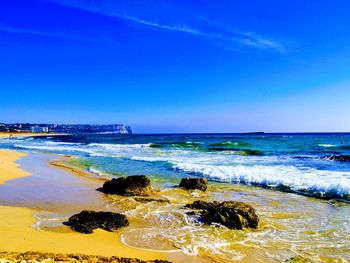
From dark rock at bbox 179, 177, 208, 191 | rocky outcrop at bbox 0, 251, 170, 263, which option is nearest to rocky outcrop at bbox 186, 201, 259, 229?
rocky outcrop at bbox 0, 251, 170, 263

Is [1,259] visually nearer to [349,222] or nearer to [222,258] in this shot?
[222,258]

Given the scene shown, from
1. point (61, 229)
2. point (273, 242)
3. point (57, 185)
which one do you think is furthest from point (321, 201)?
point (57, 185)

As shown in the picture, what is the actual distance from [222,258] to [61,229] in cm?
308

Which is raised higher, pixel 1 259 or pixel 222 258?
pixel 1 259

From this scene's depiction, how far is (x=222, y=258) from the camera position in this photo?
549cm

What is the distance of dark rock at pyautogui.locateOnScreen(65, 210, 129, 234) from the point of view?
654cm

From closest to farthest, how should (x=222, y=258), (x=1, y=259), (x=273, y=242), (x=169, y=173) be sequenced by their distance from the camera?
(x=1, y=259) < (x=222, y=258) < (x=273, y=242) < (x=169, y=173)

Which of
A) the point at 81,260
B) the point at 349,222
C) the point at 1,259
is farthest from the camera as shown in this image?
the point at 349,222

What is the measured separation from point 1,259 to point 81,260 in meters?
0.92

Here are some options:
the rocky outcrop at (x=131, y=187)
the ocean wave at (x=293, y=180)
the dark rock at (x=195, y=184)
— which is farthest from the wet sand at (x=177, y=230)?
the ocean wave at (x=293, y=180)

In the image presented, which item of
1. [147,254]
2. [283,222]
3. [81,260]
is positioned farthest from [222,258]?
[283,222]

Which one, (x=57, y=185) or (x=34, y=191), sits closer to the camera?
(x=34, y=191)

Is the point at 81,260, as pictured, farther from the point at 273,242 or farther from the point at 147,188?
the point at 147,188

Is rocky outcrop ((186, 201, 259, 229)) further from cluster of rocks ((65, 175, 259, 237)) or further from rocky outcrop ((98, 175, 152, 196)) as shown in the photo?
rocky outcrop ((98, 175, 152, 196))
